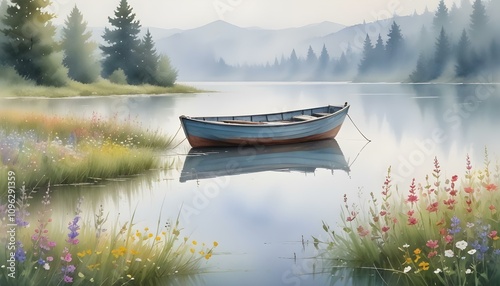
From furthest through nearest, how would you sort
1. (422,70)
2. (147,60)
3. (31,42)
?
1. (422,70)
2. (147,60)
3. (31,42)

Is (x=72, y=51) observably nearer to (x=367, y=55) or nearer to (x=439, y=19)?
(x=439, y=19)

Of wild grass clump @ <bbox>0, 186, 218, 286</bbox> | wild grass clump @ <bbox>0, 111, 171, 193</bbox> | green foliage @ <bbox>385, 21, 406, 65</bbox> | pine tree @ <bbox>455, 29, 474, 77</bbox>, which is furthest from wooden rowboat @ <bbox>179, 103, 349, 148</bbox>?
green foliage @ <bbox>385, 21, 406, 65</bbox>

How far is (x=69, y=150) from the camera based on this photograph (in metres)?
17.8

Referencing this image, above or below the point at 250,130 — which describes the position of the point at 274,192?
below

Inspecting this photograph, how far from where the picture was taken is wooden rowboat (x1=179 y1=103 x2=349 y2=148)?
25.0 m

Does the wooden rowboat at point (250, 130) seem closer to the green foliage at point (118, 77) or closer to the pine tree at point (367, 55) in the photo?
the green foliage at point (118, 77)

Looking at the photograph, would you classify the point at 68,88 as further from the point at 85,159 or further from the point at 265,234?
the point at 265,234

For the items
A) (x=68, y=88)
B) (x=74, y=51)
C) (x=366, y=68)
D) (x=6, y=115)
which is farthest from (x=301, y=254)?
(x=366, y=68)

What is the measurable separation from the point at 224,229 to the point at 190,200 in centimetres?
338

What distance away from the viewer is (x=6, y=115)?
947 inches

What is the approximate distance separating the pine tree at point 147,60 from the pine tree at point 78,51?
269 inches

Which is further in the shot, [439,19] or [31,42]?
[439,19]

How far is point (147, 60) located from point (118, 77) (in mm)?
4912

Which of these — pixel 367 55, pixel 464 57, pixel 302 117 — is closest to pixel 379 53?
pixel 367 55
